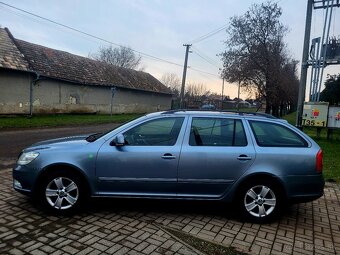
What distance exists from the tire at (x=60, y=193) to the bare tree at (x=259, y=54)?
31091 millimetres

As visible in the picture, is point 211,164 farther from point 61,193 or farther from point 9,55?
point 9,55

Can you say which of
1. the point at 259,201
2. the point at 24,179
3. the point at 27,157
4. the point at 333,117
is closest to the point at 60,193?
the point at 24,179

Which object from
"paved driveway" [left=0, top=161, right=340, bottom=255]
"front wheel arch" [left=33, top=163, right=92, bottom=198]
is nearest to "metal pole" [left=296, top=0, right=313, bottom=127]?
"paved driveway" [left=0, top=161, right=340, bottom=255]

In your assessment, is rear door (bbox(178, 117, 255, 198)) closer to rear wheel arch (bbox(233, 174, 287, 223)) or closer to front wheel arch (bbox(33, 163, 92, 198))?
rear wheel arch (bbox(233, 174, 287, 223))

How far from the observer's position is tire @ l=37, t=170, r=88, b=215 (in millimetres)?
4773

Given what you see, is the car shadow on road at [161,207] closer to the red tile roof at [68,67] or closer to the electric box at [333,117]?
the electric box at [333,117]

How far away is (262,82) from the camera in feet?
115

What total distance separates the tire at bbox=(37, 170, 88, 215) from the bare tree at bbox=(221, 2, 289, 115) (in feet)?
Result: 102

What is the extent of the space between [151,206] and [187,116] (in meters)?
1.55

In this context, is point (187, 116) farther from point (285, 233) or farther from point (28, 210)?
point (28, 210)

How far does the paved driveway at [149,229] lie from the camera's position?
3908 mm

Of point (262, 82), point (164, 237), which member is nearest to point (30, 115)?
point (164, 237)

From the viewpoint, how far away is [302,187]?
15.9 feet

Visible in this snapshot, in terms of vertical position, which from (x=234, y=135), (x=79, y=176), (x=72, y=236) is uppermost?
(x=234, y=135)
